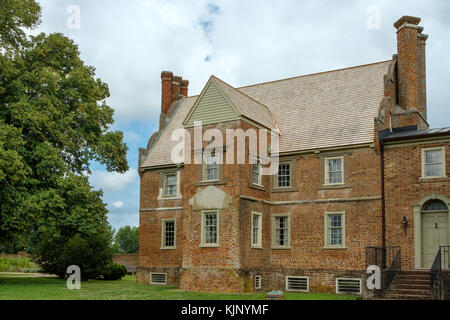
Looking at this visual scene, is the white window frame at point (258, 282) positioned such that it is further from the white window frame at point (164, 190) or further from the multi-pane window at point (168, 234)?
the white window frame at point (164, 190)

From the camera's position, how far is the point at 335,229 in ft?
82.8

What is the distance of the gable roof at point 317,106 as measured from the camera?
26.0 m

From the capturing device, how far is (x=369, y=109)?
26312 mm

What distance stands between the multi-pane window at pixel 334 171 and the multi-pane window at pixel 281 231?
303cm

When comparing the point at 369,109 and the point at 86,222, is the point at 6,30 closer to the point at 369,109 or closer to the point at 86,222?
the point at 86,222

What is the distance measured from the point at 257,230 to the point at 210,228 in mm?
2435

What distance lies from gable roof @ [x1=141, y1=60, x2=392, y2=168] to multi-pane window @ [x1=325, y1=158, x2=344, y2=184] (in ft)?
2.71

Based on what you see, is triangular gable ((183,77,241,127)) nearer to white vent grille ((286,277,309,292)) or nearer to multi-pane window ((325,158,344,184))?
multi-pane window ((325,158,344,184))

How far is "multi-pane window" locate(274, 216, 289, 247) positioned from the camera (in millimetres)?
26641

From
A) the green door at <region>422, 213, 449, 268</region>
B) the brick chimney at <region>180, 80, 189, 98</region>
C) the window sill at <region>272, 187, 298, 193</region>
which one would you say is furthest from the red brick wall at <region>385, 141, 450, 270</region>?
the brick chimney at <region>180, 80, 189, 98</region>

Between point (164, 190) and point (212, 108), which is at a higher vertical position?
point (212, 108)

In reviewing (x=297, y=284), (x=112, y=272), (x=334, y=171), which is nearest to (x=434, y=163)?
(x=334, y=171)

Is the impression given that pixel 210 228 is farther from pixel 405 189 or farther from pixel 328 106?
pixel 405 189

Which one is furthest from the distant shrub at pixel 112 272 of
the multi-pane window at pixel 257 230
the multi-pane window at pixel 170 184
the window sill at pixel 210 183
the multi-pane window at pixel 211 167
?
the multi-pane window at pixel 257 230
